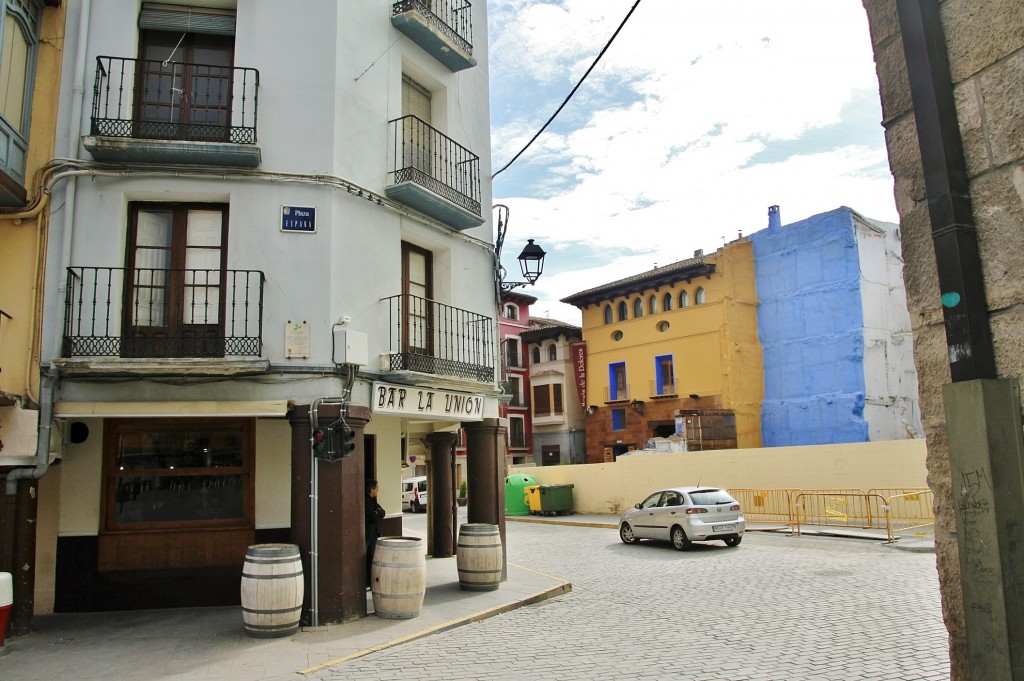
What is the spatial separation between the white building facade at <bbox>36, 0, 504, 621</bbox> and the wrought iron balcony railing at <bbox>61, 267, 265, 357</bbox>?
0.03 metres

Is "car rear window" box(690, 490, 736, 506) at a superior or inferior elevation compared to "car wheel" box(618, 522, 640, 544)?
superior

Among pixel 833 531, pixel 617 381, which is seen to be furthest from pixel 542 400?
pixel 833 531

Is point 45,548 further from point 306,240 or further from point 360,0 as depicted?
point 360,0

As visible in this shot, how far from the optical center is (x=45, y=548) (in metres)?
10.6

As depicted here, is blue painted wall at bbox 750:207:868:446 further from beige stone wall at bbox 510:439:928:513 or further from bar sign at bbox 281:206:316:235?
bar sign at bbox 281:206:316:235

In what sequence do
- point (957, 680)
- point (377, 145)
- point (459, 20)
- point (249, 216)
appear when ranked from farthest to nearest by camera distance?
point (459, 20) → point (377, 145) → point (249, 216) → point (957, 680)

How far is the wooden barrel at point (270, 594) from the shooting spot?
909cm

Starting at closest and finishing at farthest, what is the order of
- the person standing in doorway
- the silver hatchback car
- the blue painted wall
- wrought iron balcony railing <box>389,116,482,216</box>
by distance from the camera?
the person standing in doorway → wrought iron balcony railing <box>389,116,482,216</box> → the silver hatchback car → the blue painted wall

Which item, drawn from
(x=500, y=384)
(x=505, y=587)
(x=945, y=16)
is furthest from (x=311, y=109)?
(x=945, y=16)

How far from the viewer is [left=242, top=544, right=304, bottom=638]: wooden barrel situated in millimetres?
9094

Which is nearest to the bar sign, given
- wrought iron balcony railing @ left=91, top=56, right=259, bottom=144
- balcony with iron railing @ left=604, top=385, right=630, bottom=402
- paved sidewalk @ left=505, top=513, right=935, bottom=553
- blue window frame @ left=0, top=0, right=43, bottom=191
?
wrought iron balcony railing @ left=91, top=56, right=259, bottom=144

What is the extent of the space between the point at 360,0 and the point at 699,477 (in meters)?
20.3

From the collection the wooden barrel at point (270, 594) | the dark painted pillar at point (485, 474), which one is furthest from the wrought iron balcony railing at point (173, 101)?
the dark painted pillar at point (485, 474)

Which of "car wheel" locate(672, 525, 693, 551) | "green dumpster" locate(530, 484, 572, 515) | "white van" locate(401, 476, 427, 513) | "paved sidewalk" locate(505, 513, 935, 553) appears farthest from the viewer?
"white van" locate(401, 476, 427, 513)
